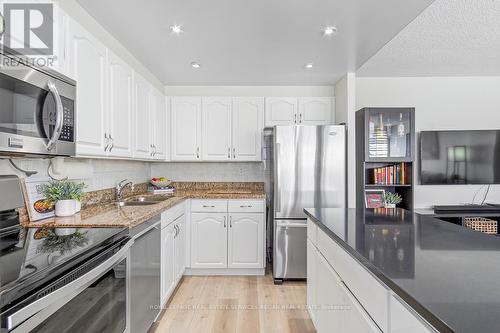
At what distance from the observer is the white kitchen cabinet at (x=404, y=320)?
762mm

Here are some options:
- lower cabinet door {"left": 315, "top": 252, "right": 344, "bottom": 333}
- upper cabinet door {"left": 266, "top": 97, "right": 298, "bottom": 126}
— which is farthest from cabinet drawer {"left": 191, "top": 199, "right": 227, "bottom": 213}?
lower cabinet door {"left": 315, "top": 252, "right": 344, "bottom": 333}

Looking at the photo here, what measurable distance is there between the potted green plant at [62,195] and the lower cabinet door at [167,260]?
721 mm

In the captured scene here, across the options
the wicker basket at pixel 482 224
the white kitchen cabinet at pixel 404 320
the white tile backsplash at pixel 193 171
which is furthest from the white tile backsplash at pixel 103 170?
the wicker basket at pixel 482 224

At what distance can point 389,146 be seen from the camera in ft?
11.2

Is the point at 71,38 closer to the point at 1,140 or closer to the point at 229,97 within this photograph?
the point at 1,140

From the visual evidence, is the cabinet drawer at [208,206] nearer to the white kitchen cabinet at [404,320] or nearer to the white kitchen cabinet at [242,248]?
the white kitchen cabinet at [242,248]

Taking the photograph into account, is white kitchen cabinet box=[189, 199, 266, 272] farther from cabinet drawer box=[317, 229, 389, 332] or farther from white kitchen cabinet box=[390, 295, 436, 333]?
white kitchen cabinet box=[390, 295, 436, 333]

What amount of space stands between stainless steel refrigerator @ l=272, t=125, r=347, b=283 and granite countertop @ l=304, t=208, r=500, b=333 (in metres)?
1.41

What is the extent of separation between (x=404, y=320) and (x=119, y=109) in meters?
2.33

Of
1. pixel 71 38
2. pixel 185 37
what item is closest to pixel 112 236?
pixel 71 38

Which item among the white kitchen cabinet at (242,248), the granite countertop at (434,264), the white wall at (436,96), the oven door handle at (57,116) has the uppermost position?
the white wall at (436,96)

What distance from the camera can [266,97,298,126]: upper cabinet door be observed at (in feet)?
12.3

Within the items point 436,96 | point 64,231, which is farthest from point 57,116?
point 436,96

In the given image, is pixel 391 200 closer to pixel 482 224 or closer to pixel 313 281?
pixel 482 224
